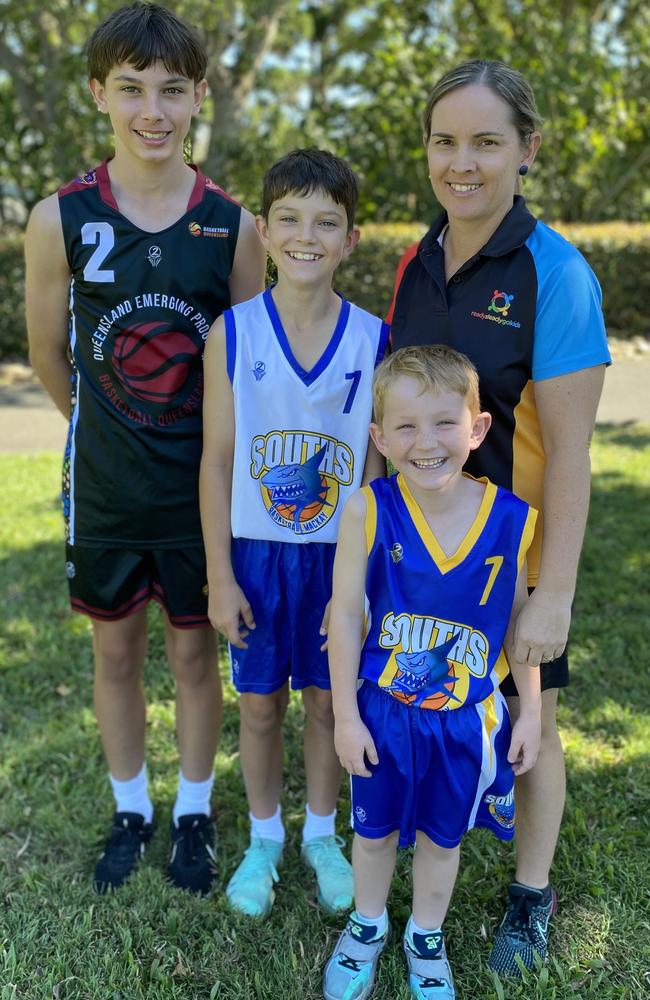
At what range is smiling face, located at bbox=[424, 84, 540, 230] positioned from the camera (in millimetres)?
2041

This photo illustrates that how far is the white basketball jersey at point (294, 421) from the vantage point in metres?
2.28

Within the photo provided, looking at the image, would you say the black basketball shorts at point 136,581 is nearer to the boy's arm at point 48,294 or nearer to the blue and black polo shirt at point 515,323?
the boy's arm at point 48,294

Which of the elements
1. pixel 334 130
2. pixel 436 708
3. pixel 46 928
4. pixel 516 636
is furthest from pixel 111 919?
pixel 334 130

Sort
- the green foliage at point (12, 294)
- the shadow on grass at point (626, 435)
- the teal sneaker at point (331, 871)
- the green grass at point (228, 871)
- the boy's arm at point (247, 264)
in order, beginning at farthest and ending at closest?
the green foliage at point (12, 294) → the shadow on grass at point (626, 435) → the teal sneaker at point (331, 871) → the boy's arm at point (247, 264) → the green grass at point (228, 871)

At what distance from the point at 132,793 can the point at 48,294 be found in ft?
5.14

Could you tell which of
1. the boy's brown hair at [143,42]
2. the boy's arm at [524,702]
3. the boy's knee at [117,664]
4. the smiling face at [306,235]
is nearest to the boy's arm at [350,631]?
the boy's arm at [524,702]

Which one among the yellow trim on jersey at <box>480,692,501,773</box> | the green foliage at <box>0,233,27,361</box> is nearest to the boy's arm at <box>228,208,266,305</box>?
the yellow trim on jersey at <box>480,692,501,773</box>

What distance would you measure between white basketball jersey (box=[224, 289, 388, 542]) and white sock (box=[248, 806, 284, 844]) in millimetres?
961

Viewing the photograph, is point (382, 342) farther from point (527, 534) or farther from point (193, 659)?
point (193, 659)

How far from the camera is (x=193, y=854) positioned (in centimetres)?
276

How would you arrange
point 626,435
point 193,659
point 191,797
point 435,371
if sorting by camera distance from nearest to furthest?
1. point 435,371
2. point 193,659
3. point 191,797
4. point 626,435

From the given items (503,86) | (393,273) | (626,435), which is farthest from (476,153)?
(393,273)

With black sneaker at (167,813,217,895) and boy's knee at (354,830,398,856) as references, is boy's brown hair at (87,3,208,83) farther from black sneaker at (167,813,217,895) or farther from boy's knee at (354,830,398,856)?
black sneaker at (167,813,217,895)

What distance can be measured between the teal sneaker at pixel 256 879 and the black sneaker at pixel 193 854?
0.28 feet
